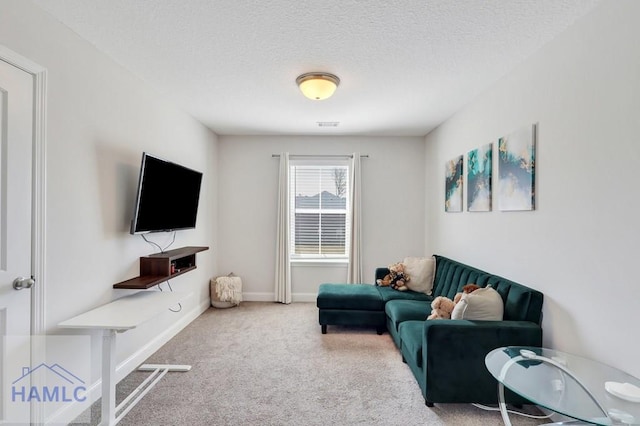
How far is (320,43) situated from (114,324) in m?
2.27

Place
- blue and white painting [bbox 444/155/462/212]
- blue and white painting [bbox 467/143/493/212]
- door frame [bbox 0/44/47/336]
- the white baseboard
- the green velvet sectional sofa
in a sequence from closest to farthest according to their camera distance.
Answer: door frame [bbox 0/44/47/336] → the white baseboard → the green velvet sectional sofa → blue and white painting [bbox 467/143/493/212] → blue and white painting [bbox 444/155/462/212]

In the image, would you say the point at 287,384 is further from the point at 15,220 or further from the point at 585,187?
the point at 585,187

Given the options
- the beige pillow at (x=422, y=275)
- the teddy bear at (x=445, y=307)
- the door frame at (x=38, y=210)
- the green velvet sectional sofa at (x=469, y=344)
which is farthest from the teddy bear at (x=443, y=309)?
the door frame at (x=38, y=210)

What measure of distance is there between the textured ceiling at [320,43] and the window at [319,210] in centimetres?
163

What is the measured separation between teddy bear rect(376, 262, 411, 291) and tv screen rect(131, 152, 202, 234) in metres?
2.45

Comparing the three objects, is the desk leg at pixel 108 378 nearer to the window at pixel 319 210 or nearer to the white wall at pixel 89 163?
the white wall at pixel 89 163

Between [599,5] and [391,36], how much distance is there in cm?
114

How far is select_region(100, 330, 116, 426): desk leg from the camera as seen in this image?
191 centimetres

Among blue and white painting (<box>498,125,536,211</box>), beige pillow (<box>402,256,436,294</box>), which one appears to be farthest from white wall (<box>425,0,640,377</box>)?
beige pillow (<box>402,256,436,294</box>)

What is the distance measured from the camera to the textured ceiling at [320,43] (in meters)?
1.79

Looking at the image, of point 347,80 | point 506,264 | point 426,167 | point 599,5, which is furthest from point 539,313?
point 426,167

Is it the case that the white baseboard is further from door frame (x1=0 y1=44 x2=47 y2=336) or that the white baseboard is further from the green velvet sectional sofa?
the green velvet sectional sofa

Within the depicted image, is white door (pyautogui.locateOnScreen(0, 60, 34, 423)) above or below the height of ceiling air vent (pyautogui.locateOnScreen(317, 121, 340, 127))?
below

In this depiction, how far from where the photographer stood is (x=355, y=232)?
4.67m
